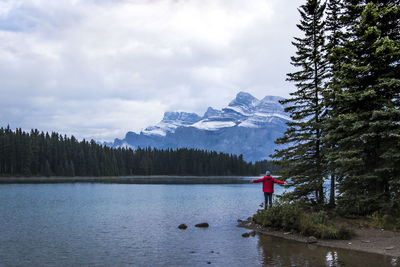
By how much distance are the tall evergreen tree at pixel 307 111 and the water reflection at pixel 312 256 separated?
9.33 metres

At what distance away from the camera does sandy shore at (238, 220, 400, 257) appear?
56.3ft

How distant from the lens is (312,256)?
1659 cm

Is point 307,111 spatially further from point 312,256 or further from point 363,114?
point 312,256

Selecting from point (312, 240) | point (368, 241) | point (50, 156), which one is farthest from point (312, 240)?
point (50, 156)

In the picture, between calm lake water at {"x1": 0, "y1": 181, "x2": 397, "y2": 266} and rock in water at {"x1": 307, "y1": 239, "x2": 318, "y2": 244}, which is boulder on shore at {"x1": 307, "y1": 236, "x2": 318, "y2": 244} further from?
calm lake water at {"x1": 0, "y1": 181, "x2": 397, "y2": 266}

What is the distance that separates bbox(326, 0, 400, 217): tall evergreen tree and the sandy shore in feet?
6.78

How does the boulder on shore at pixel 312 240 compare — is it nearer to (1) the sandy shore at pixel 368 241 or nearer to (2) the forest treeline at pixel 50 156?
(1) the sandy shore at pixel 368 241

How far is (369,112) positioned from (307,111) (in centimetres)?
694

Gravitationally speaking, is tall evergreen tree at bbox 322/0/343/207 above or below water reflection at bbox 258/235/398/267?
above

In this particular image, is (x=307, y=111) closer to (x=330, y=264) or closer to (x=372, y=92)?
(x=372, y=92)

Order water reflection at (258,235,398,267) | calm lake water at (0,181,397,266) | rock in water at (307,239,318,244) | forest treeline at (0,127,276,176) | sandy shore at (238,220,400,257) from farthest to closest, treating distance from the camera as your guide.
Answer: forest treeline at (0,127,276,176), rock in water at (307,239,318,244), sandy shore at (238,220,400,257), calm lake water at (0,181,397,266), water reflection at (258,235,398,267)

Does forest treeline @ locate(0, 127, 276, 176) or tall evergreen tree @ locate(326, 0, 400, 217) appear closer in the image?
tall evergreen tree @ locate(326, 0, 400, 217)

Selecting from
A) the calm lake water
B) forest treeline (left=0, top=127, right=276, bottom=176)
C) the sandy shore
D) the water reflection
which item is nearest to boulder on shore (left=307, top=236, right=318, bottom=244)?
the sandy shore

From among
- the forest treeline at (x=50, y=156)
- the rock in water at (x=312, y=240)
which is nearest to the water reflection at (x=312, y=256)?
the rock in water at (x=312, y=240)
